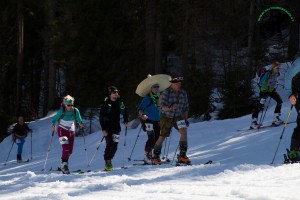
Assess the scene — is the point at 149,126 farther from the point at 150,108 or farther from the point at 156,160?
the point at 156,160

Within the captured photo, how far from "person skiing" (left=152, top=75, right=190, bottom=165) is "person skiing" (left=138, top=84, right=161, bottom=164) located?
0.65 meters

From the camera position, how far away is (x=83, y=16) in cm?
2498

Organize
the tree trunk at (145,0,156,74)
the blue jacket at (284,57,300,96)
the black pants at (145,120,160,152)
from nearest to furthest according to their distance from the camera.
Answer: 1. the blue jacket at (284,57,300,96)
2. the black pants at (145,120,160,152)
3. the tree trunk at (145,0,156,74)

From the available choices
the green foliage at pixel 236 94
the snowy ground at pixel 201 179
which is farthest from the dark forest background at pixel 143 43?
the snowy ground at pixel 201 179

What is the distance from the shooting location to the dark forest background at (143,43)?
1866 centimetres

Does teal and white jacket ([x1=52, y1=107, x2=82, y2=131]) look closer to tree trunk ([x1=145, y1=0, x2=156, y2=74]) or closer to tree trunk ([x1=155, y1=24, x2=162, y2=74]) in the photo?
tree trunk ([x1=145, y1=0, x2=156, y2=74])

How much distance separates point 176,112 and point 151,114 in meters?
0.99

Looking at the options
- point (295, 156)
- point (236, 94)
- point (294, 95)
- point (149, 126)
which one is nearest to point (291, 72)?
point (294, 95)

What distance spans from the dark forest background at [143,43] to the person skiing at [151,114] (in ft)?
20.2

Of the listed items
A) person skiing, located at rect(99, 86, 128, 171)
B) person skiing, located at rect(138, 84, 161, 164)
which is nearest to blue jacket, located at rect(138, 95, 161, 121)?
person skiing, located at rect(138, 84, 161, 164)

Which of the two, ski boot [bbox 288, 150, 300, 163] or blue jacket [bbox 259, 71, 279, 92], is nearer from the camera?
ski boot [bbox 288, 150, 300, 163]

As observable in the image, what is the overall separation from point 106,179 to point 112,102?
116 inches

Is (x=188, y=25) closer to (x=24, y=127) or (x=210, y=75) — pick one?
(x=210, y=75)

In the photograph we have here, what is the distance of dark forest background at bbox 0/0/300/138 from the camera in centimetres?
1866
